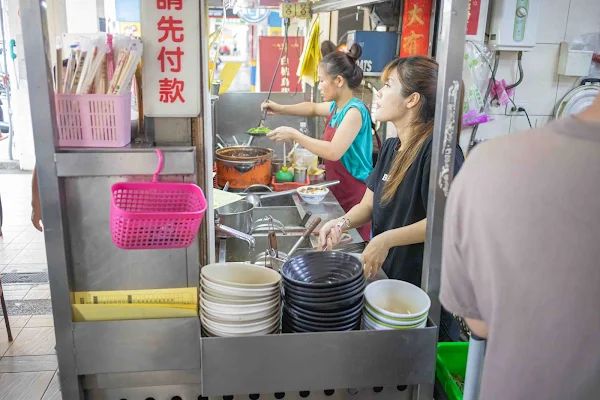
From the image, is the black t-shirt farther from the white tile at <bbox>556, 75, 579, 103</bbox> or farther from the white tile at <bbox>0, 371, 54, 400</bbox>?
the white tile at <bbox>556, 75, 579, 103</bbox>

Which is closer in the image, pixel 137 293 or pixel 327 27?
pixel 137 293

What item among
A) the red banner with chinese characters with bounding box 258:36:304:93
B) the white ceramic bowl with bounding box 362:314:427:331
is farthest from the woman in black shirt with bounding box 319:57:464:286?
the red banner with chinese characters with bounding box 258:36:304:93

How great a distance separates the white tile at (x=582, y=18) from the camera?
373cm

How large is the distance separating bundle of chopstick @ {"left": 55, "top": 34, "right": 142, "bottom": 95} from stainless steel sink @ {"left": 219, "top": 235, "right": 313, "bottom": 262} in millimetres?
1269

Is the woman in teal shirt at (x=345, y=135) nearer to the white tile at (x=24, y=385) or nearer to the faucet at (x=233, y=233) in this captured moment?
the faucet at (x=233, y=233)

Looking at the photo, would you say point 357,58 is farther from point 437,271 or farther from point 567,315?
point 567,315

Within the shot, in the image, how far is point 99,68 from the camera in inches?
54.0

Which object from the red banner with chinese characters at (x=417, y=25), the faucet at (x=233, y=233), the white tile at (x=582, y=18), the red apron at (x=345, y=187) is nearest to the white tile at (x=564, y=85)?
the white tile at (x=582, y=18)

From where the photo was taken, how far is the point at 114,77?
1383 millimetres

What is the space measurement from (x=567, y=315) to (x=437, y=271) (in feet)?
2.09

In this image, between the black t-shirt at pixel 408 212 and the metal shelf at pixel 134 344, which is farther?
the black t-shirt at pixel 408 212

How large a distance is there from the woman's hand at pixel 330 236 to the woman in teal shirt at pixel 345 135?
1031 millimetres

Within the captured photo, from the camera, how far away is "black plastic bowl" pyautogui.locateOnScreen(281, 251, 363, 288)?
1522mm

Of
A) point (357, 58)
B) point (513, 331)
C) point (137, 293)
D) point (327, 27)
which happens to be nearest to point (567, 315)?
point (513, 331)
